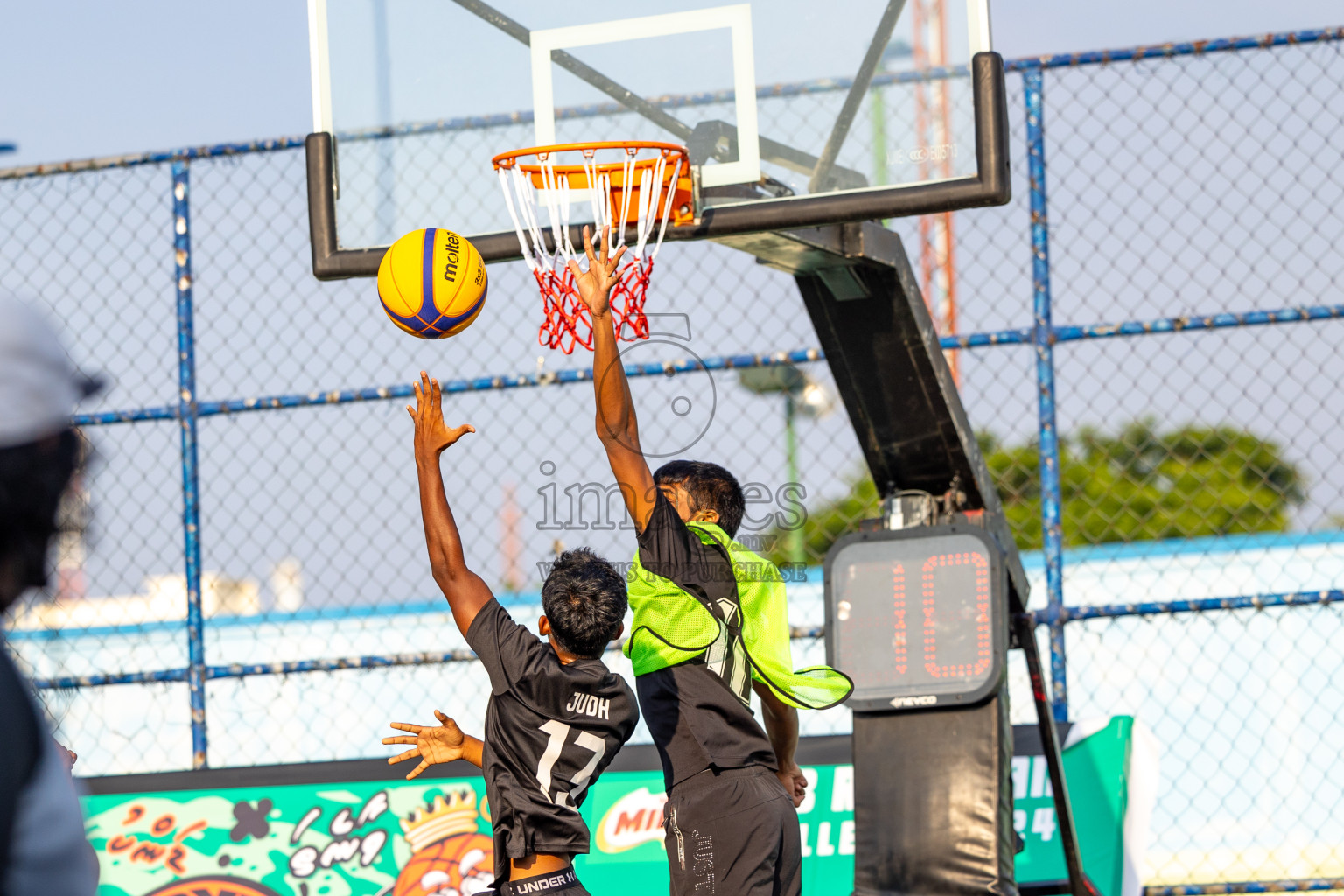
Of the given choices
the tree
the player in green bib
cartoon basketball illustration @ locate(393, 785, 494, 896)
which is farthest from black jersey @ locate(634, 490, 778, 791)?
the tree

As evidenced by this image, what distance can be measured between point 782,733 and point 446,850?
2227 millimetres

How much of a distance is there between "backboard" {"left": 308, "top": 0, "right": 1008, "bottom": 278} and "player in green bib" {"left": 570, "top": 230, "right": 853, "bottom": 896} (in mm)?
1154

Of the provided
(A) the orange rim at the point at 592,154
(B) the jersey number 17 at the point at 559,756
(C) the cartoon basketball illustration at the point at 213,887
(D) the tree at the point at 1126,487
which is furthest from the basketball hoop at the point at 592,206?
(D) the tree at the point at 1126,487

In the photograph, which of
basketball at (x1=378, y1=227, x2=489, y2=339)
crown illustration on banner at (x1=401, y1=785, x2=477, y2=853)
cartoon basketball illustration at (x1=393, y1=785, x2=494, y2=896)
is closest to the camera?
basketball at (x1=378, y1=227, x2=489, y2=339)

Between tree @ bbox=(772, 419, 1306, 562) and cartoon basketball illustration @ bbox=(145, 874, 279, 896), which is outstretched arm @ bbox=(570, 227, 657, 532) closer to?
cartoon basketball illustration @ bbox=(145, 874, 279, 896)

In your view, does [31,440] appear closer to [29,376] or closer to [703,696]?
[29,376]

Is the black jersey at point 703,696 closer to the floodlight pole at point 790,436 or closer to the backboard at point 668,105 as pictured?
the backboard at point 668,105

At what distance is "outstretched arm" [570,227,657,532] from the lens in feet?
12.6

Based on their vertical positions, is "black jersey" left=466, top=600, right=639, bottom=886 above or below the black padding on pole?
above

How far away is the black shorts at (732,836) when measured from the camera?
158 inches

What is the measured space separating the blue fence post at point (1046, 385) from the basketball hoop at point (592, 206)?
197 cm

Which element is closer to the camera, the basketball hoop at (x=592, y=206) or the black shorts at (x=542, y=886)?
the black shorts at (x=542, y=886)

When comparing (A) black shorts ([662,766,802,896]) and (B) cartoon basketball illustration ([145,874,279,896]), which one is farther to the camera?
(B) cartoon basketball illustration ([145,874,279,896])

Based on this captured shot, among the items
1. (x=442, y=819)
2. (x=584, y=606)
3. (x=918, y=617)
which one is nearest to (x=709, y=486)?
(x=584, y=606)
